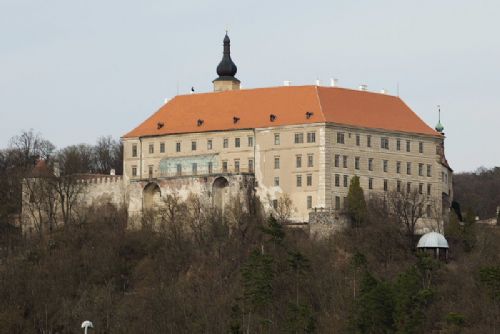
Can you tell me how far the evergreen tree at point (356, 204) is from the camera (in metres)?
121

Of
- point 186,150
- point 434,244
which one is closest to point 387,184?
point 434,244

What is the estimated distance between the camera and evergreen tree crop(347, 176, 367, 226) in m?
121

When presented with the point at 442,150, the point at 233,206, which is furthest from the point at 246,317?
the point at 442,150

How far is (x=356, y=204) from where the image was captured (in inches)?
4793

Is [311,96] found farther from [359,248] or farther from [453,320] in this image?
[453,320]

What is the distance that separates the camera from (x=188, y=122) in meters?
130

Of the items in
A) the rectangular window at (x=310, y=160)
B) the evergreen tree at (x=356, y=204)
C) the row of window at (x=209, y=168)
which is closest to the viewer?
the evergreen tree at (x=356, y=204)

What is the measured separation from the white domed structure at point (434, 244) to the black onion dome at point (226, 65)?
1893 cm

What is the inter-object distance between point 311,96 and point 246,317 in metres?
18.8

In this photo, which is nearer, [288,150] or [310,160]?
[310,160]

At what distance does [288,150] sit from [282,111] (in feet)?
11.8

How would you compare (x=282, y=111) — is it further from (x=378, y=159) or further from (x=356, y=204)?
(x=356, y=204)

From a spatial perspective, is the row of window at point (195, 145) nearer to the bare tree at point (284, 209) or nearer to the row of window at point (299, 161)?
the row of window at point (299, 161)

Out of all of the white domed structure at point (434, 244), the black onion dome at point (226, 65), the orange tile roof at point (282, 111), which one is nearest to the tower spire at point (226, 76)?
the black onion dome at point (226, 65)
